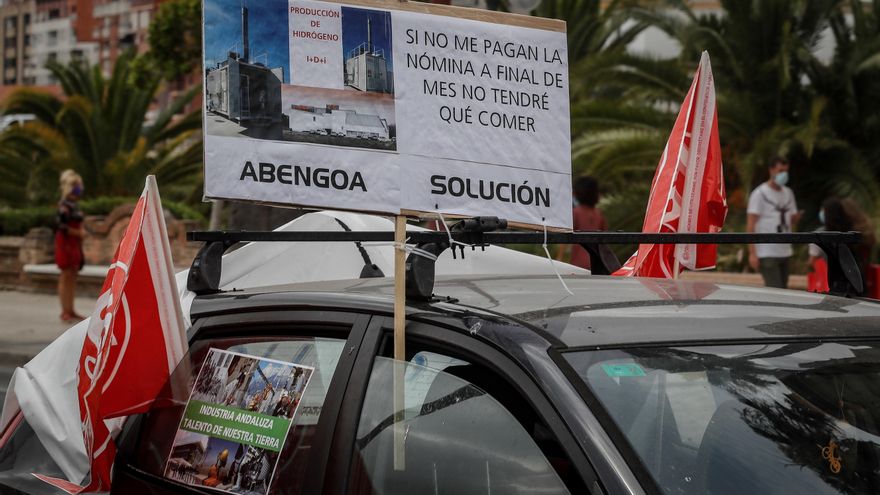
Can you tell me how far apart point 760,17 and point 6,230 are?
47.7 ft

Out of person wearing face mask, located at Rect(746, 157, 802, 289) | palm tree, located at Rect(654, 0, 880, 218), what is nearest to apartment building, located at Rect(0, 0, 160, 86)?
palm tree, located at Rect(654, 0, 880, 218)

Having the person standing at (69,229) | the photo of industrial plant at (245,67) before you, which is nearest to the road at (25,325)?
the person standing at (69,229)

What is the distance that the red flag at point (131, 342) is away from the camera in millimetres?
3119

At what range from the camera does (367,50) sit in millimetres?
3232

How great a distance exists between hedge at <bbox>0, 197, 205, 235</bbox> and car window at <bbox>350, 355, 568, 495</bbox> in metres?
19.5

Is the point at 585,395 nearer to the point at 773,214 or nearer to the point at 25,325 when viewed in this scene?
the point at 773,214

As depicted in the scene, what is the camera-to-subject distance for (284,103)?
315cm

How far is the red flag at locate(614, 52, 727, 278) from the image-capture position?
4430mm

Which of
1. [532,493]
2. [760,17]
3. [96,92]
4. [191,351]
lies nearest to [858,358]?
[532,493]

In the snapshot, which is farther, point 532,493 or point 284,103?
point 284,103

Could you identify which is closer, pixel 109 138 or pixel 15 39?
pixel 109 138

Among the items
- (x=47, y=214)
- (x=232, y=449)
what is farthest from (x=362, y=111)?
(x=47, y=214)

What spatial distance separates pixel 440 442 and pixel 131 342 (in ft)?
3.18

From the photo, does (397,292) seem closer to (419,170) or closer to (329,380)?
(329,380)
